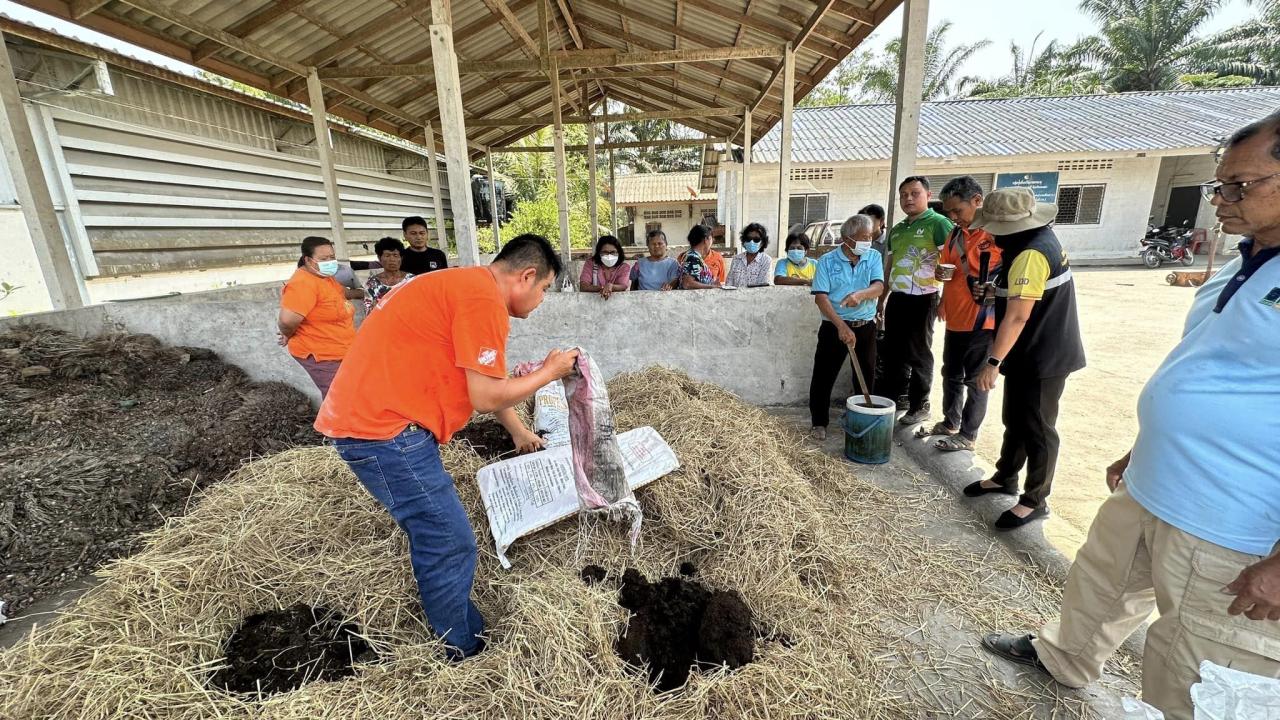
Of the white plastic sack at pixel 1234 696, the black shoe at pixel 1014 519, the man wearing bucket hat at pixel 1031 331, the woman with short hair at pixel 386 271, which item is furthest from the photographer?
the woman with short hair at pixel 386 271

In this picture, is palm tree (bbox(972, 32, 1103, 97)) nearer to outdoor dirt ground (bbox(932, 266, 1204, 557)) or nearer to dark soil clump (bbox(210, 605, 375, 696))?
outdoor dirt ground (bbox(932, 266, 1204, 557))

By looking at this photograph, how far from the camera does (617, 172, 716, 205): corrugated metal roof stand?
67.9 ft

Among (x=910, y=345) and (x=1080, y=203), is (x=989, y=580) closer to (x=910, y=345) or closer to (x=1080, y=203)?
(x=910, y=345)

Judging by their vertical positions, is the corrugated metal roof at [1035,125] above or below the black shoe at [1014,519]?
above

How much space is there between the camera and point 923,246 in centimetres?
366

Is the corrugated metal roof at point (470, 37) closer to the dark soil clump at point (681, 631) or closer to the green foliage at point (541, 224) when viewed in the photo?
the dark soil clump at point (681, 631)

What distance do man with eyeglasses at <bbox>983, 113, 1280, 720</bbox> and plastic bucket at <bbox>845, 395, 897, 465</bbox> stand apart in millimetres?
1878

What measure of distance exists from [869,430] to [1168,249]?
15408mm

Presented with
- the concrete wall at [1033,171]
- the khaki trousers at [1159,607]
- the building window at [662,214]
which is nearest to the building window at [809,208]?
the concrete wall at [1033,171]

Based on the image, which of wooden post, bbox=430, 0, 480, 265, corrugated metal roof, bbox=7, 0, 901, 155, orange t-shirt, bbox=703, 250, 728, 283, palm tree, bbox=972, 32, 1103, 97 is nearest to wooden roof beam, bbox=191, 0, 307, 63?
corrugated metal roof, bbox=7, 0, 901, 155

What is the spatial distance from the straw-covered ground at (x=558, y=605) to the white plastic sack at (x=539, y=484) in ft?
0.35

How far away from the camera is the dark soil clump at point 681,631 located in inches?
70.0

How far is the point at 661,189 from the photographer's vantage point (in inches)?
875

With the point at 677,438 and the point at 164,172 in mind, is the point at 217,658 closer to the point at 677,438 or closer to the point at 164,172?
the point at 677,438
